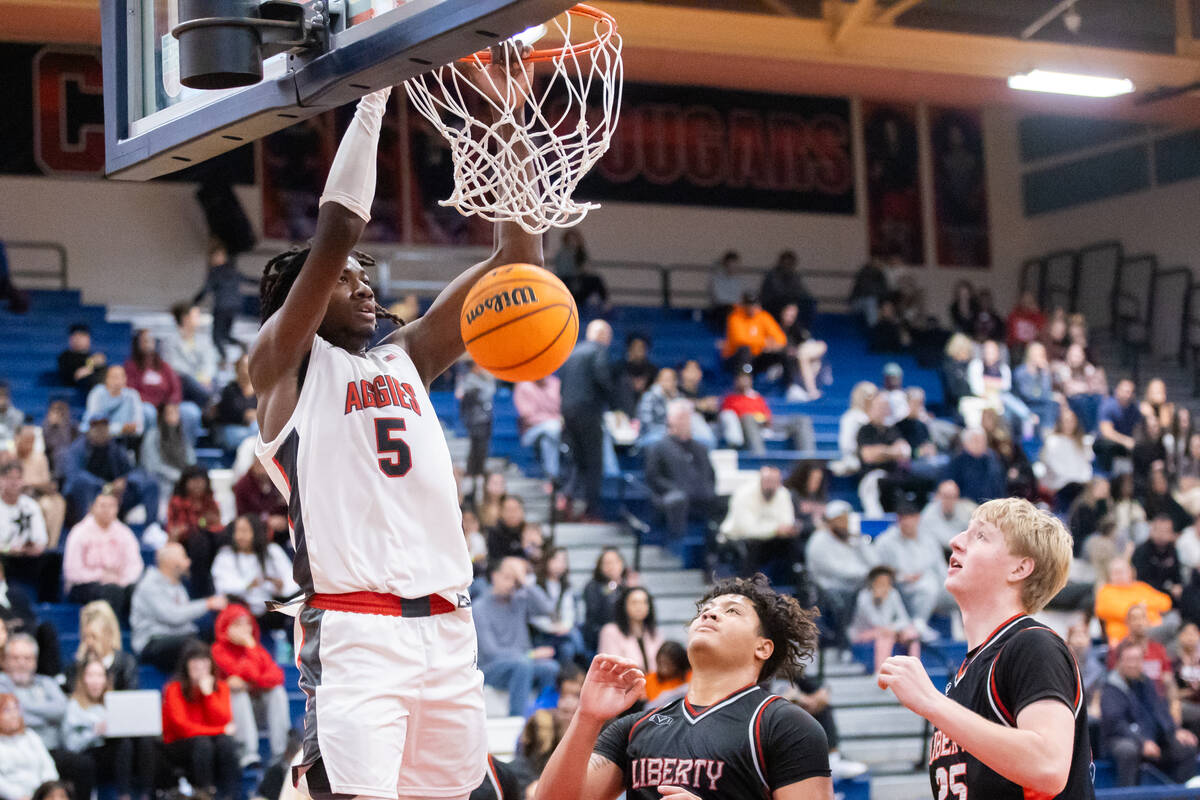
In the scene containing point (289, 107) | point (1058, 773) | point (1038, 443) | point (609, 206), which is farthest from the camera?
point (609, 206)

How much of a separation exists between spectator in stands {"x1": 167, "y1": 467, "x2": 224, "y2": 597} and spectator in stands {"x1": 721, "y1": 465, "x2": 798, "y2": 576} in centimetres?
389

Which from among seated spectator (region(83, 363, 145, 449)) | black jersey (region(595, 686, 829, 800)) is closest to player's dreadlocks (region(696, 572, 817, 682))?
black jersey (region(595, 686, 829, 800))

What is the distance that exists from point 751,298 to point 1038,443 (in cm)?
322

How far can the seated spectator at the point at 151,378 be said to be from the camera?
12070 millimetres

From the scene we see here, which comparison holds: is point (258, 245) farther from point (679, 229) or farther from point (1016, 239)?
point (1016, 239)

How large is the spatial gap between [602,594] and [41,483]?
3.91m

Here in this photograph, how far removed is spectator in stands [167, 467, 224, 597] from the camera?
997 cm

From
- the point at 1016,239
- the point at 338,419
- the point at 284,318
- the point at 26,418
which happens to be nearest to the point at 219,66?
the point at 284,318

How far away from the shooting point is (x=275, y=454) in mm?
3840

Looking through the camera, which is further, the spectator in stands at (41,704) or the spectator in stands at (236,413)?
the spectator in stands at (236,413)

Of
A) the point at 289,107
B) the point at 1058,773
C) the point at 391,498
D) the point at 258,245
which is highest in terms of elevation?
the point at 258,245

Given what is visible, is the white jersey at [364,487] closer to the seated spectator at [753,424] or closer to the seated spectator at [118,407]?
the seated spectator at [118,407]

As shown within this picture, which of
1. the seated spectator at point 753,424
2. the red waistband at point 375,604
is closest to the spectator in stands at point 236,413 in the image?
the seated spectator at point 753,424

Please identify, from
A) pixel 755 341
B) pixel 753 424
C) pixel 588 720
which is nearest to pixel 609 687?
pixel 588 720
